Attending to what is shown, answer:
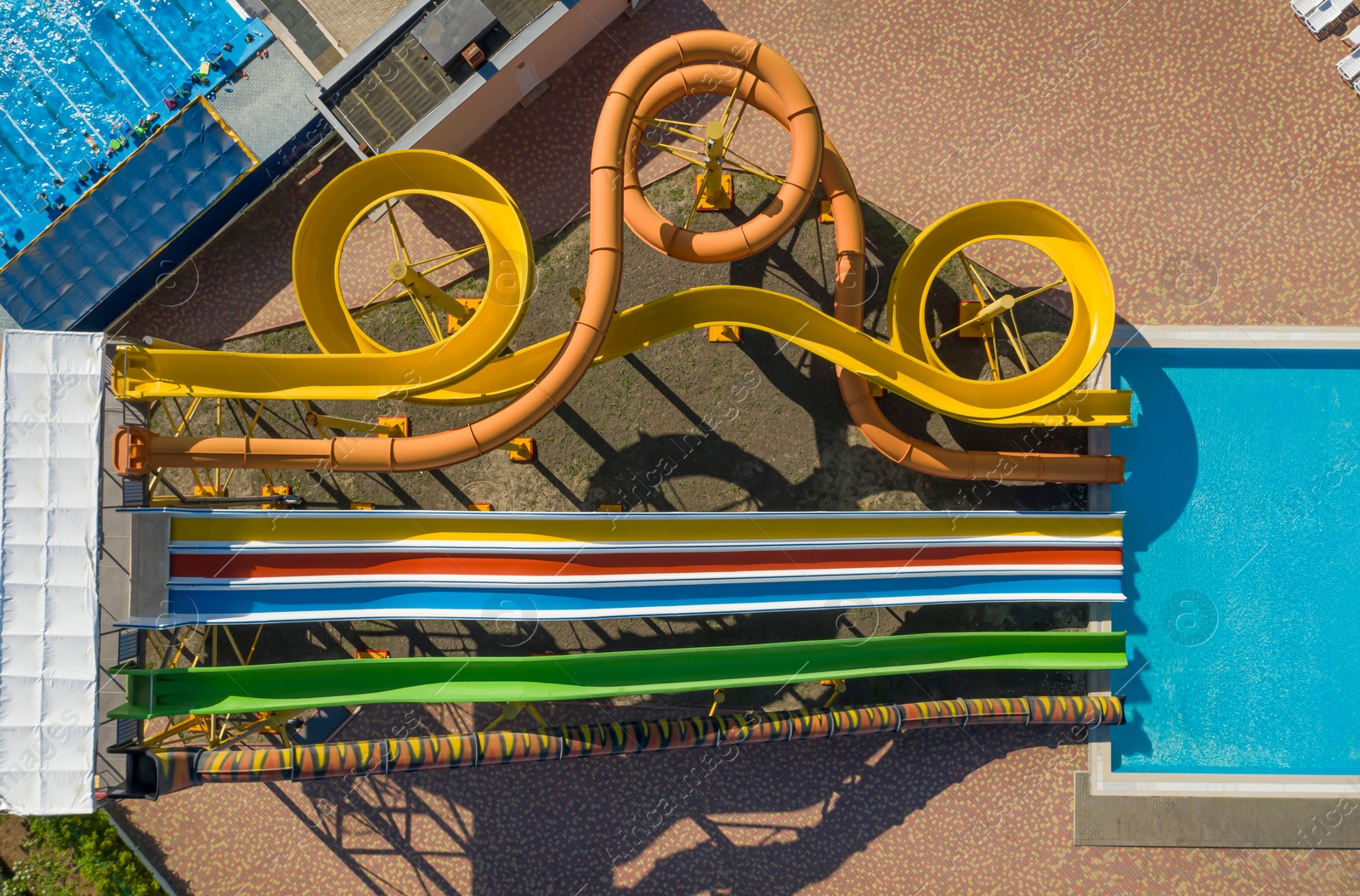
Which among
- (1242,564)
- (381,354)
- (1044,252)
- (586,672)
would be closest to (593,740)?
(586,672)

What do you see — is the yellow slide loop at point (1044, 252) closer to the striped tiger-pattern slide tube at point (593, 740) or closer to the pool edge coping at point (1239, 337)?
the pool edge coping at point (1239, 337)

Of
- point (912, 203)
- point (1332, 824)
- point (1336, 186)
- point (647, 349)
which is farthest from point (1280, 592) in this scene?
point (647, 349)

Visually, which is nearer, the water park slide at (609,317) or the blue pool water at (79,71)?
the water park slide at (609,317)

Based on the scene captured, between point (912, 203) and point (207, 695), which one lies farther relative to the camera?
point (912, 203)

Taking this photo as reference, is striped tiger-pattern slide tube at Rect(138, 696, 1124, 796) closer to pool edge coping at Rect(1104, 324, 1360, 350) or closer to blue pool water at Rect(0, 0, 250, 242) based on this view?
pool edge coping at Rect(1104, 324, 1360, 350)

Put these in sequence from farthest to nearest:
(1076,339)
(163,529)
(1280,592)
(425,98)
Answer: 1. (1280,592)
2. (425,98)
3. (1076,339)
4. (163,529)

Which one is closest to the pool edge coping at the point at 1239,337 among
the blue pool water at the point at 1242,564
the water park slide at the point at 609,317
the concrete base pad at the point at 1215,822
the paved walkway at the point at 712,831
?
the blue pool water at the point at 1242,564

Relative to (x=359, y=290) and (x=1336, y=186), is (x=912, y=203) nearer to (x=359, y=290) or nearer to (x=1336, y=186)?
(x=1336, y=186)
